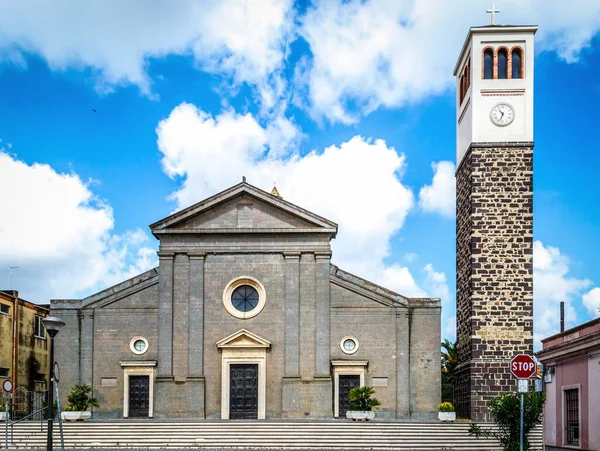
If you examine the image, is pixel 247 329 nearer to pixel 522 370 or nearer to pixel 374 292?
pixel 374 292

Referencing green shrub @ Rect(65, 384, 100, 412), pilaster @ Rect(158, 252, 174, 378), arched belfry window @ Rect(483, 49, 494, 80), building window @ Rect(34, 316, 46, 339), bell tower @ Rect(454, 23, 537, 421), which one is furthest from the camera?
building window @ Rect(34, 316, 46, 339)

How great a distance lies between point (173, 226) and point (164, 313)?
3.89 m

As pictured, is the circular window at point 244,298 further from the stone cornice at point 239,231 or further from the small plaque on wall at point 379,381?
the small plaque on wall at point 379,381

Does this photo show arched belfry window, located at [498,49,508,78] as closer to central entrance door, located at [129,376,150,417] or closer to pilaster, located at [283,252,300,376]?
pilaster, located at [283,252,300,376]

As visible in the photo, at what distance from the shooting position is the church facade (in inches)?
1471

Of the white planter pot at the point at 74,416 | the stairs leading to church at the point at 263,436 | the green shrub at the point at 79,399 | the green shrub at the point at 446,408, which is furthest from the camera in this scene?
the green shrub at the point at 79,399

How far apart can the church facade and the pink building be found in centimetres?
1329

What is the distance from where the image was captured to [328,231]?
37.9m

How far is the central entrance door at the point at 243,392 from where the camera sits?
3734 cm

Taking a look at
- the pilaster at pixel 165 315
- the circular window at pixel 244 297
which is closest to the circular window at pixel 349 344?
the circular window at pixel 244 297

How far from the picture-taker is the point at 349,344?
1487 inches

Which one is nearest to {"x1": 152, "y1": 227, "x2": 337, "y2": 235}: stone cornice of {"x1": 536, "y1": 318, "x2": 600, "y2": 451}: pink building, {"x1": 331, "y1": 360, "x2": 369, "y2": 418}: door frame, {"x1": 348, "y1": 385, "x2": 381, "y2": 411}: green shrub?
{"x1": 331, "y1": 360, "x2": 369, "y2": 418}: door frame

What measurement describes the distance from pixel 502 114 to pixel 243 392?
639 inches

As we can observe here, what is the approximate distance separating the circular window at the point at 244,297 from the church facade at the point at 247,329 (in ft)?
0.15
